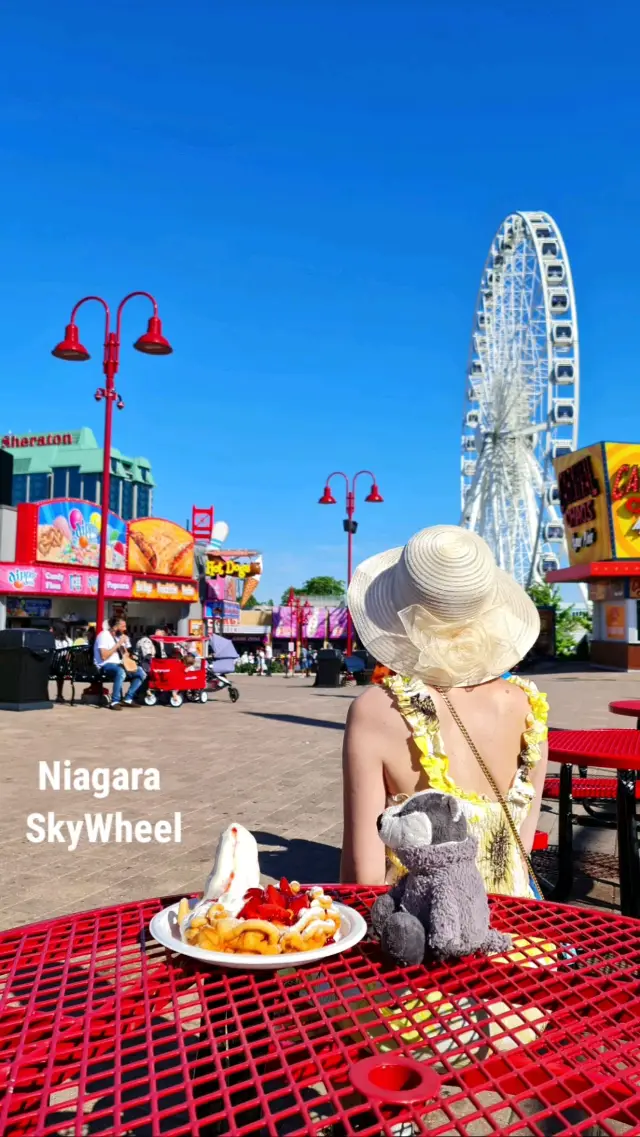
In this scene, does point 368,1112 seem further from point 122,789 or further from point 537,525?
point 537,525

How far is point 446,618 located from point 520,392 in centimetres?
4009

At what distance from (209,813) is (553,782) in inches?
100

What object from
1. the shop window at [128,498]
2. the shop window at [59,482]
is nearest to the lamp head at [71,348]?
the shop window at [59,482]

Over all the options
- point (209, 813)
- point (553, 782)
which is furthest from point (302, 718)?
point (553, 782)

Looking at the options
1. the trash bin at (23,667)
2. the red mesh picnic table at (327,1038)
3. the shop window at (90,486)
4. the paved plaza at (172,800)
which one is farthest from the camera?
the shop window at (90,486)

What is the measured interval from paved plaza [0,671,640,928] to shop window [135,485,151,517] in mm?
118541

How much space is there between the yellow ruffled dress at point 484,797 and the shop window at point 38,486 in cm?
11575

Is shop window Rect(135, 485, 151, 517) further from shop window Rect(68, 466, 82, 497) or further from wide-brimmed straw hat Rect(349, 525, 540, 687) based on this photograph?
wide-brimmed straw hat Rect(349, 525, 540, 687)

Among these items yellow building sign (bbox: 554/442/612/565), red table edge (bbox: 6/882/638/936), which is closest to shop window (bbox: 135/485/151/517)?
yellow building sign (bbox: 554/442/612/565)

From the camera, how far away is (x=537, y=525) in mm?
43438

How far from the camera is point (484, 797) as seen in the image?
6.88 feet

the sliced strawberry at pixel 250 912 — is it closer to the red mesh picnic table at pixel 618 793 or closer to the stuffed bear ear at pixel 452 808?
the stuffed bear ear at pixel 452 808

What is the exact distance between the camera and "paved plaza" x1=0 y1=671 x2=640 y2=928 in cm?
454

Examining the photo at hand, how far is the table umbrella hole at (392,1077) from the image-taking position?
1043 mm
